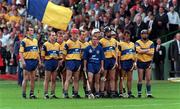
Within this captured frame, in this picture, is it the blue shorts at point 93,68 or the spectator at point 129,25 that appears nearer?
the blue shorts at point 93,68

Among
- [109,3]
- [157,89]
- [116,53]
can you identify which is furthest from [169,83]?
[116,53]

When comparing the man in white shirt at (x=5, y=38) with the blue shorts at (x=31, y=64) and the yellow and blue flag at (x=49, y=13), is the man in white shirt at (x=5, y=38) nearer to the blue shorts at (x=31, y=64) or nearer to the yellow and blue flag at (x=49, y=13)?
the yellow and blue flag at (x=49, y=13)

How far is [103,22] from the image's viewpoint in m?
38.9

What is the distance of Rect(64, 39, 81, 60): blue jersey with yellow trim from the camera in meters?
27.1

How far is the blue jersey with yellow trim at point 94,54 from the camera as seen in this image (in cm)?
2695

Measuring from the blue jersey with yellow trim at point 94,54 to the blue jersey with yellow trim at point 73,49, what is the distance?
1.00 ft

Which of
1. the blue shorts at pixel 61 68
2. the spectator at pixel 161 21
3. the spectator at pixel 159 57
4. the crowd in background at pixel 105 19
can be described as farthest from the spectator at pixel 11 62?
the blue shorts at pixel 61 68

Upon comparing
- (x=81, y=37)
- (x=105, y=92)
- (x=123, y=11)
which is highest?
(x=123, y=11)

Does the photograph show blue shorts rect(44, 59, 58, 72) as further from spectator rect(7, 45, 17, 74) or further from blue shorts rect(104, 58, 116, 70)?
spectator rect(7, 45, 17, 74)

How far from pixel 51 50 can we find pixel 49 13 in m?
2.60

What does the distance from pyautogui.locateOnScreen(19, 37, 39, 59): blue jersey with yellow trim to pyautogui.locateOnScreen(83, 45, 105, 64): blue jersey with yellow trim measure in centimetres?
157

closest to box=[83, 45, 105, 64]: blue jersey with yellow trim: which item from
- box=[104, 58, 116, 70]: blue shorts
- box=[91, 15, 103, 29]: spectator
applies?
box=[104, 58, 116, 70]: blue shorts

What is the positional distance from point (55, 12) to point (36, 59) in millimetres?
3007

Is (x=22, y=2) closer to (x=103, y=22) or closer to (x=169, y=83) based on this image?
(x=103, y=22)
